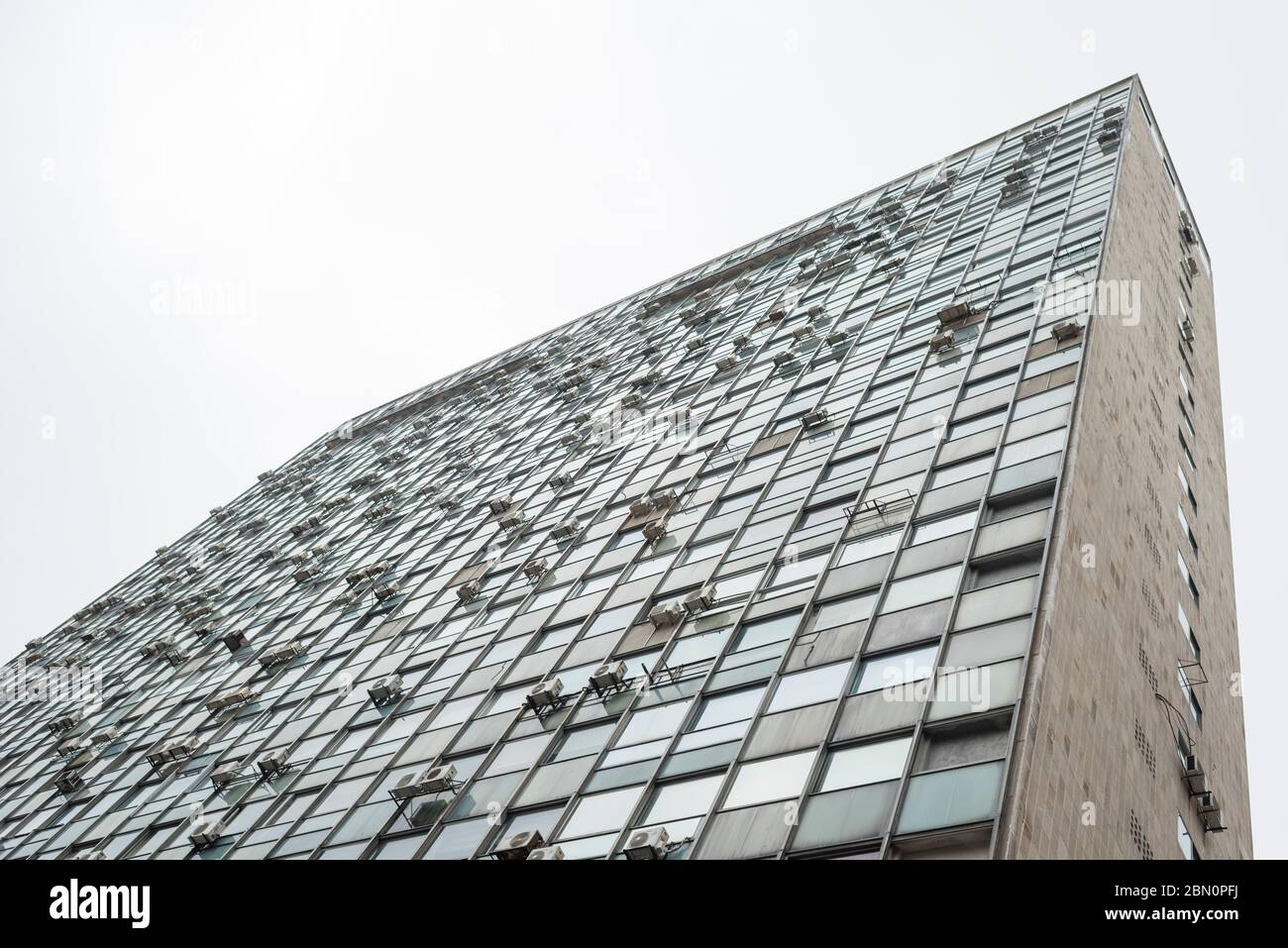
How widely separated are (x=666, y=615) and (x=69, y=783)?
23.7 meters

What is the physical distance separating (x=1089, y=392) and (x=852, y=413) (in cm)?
740

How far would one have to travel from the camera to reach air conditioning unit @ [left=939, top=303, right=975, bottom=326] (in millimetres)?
33969

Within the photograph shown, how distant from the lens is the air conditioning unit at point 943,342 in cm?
3297

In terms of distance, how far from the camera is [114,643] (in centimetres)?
5494

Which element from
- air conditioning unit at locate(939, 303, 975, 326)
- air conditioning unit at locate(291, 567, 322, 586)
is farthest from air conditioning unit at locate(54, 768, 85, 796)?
air conditioning unit at locate(939, 303, 975, 326)

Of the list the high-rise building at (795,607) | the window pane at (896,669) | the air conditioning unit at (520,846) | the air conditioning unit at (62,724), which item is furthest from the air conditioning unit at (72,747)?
the window pane at (896,669)

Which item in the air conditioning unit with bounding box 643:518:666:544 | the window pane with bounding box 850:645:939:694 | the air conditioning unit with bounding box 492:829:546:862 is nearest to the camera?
the window pane with bounding box 850:645:939:694

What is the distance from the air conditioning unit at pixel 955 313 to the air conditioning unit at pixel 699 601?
1346cm

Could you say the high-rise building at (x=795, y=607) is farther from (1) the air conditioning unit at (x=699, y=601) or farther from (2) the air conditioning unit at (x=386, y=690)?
(2) the air conditioning unit at (x=386, y=690)

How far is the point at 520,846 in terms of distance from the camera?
2066 centimetres

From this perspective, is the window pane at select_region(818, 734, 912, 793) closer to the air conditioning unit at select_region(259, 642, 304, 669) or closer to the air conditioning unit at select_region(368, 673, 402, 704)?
the air conditioning unit at select_region(368, 673, 402, 704)

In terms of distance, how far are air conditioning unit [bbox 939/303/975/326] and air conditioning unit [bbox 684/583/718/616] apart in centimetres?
1346
